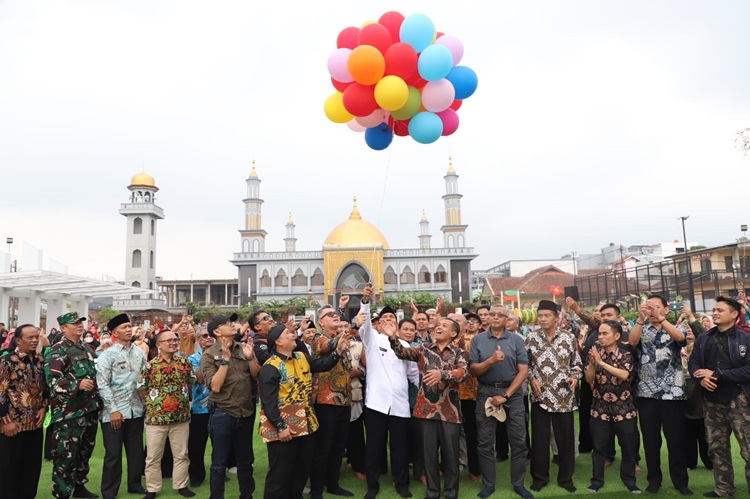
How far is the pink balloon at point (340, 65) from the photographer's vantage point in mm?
6539

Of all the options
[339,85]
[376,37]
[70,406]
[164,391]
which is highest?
[376,37]

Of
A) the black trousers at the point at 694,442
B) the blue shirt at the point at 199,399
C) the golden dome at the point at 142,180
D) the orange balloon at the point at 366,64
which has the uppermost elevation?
the golden dome at the point at 142,180

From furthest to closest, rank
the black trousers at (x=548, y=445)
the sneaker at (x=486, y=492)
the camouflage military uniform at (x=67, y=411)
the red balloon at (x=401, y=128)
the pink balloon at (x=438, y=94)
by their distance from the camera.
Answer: the red balloon at (x=401, y=128) < the pink balloon at (x=438, y=94) < the black trousers at (x=548, y=445) < the sneaker at (x=486, y=492) < the camouflage military uniform at (x=67, y=411)

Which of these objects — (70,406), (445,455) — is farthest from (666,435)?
(70,406)

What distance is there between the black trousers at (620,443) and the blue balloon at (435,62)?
4112 mm

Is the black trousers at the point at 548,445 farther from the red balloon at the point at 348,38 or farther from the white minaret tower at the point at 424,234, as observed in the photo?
the white minaret tower at the point at 424,234

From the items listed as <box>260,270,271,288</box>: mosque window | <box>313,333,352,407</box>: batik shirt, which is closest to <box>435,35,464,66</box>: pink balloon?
<box>313,333,352,407</box>: batik shirt

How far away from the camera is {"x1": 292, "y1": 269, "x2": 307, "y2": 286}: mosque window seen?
4316cm

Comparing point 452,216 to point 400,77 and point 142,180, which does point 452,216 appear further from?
point 400,77

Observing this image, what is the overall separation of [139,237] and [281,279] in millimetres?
12859

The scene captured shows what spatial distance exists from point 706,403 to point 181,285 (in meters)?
54.4

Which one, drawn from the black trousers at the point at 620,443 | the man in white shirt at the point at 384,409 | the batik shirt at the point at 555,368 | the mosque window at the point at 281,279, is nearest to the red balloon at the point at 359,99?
the man in white shirt at the point at 384,409

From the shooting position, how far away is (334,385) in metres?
5.23

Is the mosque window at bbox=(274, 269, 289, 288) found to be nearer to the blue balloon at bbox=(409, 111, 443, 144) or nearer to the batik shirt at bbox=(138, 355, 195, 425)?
the blue balloon at bbox=(409, 111, 443, 144)
